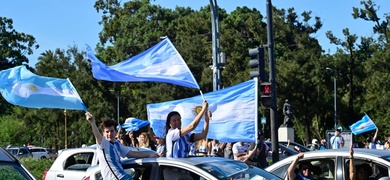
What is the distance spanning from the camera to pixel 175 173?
8.14 meters

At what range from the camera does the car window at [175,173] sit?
8055 millimetres

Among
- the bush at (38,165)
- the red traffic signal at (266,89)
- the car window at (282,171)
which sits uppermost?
the red traffic signal at (266,89)

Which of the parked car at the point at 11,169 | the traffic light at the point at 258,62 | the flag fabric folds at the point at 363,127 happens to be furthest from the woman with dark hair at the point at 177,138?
the flag fabric folds at the point at 363,127

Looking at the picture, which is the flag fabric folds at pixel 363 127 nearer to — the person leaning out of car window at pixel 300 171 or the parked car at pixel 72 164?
the parked car at pixel 72 164

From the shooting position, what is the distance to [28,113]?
61656 mm

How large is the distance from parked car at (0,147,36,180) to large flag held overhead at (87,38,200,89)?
15.7ft

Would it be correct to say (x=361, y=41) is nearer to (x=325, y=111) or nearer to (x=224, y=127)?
(x=325, y=111)

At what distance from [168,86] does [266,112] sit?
305 inches

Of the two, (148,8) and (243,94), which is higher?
(148,8)

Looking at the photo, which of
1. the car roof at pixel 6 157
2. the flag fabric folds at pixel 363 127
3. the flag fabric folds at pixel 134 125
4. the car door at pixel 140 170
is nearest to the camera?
the car roof at pixel 6 157

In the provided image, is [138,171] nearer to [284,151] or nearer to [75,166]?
[75,166]

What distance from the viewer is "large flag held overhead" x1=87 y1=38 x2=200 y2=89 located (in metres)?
11.8

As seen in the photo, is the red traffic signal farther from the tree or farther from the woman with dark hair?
the tree

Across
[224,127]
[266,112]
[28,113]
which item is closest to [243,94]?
[224,127]
